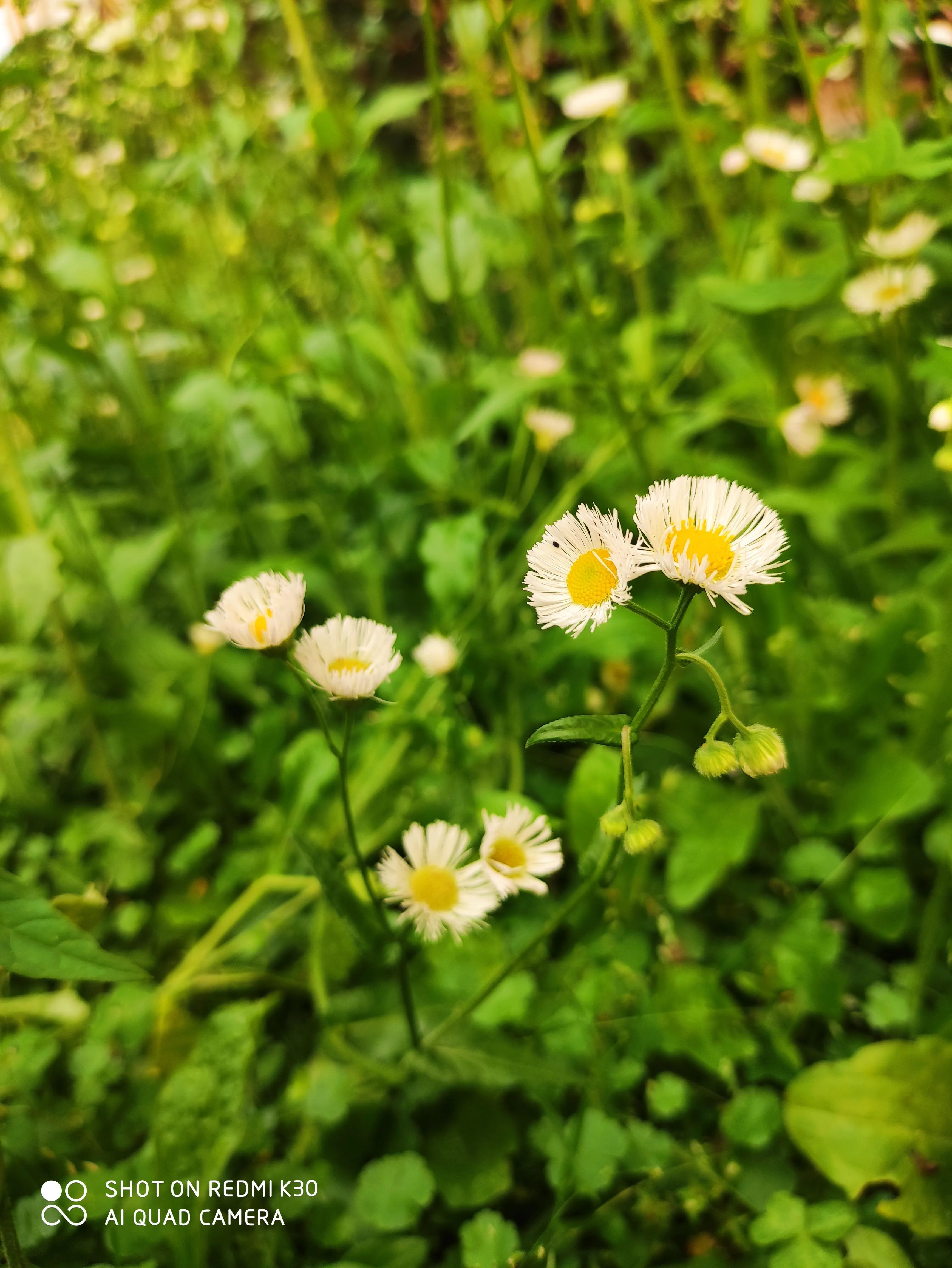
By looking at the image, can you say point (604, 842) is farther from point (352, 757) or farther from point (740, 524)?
point (352, 757)

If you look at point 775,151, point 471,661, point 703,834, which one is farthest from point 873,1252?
point 775,151

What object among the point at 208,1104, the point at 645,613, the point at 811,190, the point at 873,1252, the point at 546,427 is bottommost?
the point at 873,1252

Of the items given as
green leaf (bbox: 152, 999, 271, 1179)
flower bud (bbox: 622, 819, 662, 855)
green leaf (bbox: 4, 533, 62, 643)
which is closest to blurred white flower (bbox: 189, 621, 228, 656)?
green leaf (bbox: 4, 533, 62, 643)

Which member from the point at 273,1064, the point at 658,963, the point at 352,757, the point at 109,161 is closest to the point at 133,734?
the point at 352,757

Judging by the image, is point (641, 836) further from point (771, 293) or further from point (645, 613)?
point (771, 293)

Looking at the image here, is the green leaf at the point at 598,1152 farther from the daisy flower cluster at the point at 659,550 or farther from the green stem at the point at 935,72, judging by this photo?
the green stem at the point at 935,72

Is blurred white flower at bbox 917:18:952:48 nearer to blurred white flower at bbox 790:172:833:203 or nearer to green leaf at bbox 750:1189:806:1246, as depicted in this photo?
blurred white flower at bbox 790:172:833:203
